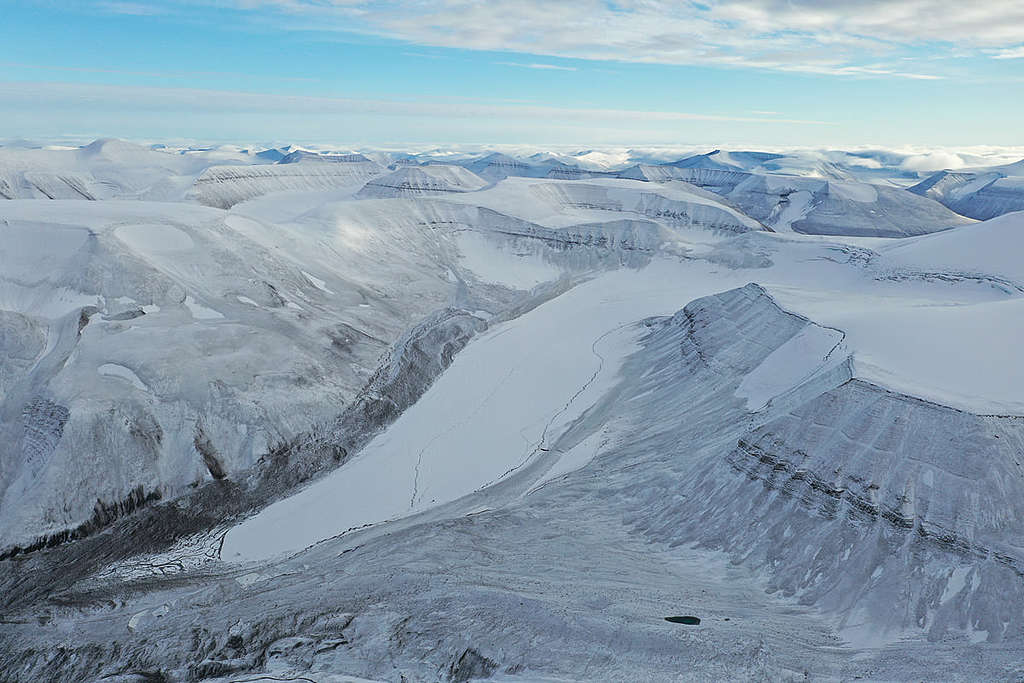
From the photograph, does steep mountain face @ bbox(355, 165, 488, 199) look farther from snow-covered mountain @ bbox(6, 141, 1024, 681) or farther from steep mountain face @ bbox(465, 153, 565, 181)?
snow-covered mountain @ bbox(6, 141, 1024, 681)

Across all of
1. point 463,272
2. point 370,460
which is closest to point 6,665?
point 370,460

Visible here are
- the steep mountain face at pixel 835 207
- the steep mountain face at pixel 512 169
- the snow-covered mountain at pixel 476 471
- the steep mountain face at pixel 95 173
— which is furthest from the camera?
the steep mountain face at pixel 512 169

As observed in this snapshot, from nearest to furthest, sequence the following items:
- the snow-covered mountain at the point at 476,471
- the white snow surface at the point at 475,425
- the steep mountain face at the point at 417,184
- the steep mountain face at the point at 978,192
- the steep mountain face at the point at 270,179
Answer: the snow-covered mountain at the point at 476,471
the white snow surface at the point at 475,425
the steep mountain face at the point at 417,184
the steep mountain face at the point at 270,179
the steep mountain face at the point at 978,192

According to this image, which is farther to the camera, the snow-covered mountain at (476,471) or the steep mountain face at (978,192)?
the steep mountain face at (978,192)

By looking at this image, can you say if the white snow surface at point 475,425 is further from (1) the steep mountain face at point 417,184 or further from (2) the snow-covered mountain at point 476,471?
(1) the steep mountain face at point 417,184

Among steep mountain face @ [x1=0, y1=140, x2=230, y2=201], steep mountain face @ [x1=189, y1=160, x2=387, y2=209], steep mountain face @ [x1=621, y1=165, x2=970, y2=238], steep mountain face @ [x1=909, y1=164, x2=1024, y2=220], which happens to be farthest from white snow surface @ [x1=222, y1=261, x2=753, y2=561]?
steep mountain face @ [x1=909, y1=164, x2=1024, y2=220]

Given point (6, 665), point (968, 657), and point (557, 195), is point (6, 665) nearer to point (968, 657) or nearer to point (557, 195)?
point (968, 657)

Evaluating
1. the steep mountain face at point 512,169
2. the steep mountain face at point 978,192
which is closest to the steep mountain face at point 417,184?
the steep mountain face at point 512,169

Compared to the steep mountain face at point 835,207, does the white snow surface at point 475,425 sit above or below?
below

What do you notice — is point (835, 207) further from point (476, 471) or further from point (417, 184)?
point (476, 471)
